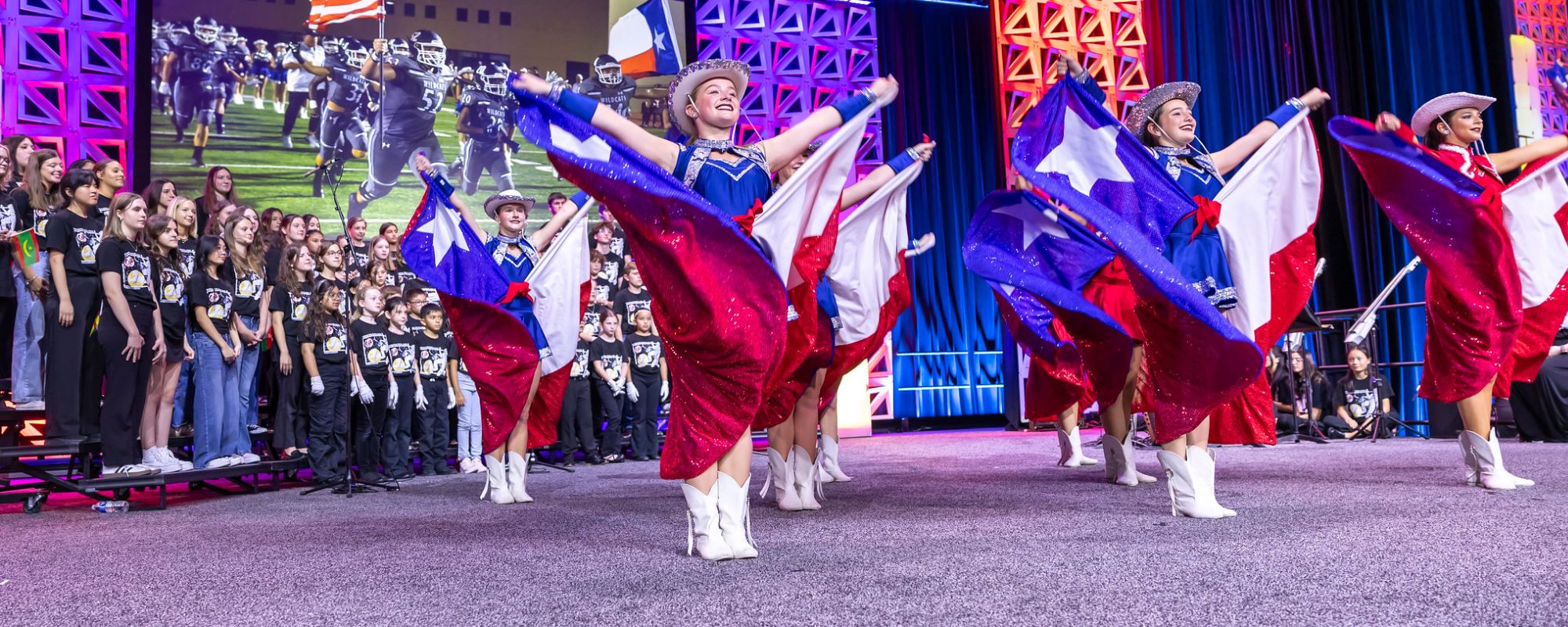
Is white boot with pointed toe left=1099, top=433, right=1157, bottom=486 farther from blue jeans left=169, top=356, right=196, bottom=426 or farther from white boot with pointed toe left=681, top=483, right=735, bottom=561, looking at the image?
blue jeans left=169, top=356, right=196, bottom=426

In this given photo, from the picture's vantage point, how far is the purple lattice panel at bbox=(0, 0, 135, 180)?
25.8 feet

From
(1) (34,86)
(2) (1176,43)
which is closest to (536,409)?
(1) (34,86)

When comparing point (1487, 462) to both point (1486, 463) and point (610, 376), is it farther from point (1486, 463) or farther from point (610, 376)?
point (610, 376)

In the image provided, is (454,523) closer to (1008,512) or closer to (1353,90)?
(1008,512)

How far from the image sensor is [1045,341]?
496 cm

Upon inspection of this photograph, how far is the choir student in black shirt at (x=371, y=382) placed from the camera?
6.20m

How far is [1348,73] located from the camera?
1128 centimetres

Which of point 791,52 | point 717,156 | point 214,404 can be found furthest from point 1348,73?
point 214,404

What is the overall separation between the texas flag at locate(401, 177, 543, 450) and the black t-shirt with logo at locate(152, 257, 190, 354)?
4.50ft

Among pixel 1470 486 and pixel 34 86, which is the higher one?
pixel 34 86

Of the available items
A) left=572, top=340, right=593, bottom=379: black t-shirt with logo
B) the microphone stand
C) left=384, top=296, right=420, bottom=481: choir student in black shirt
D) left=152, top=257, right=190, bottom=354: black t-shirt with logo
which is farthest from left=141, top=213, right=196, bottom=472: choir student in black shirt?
the microphone stand

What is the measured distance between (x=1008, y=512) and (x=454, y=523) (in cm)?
207

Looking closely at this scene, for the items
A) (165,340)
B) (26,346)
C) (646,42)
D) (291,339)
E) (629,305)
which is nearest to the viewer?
(165,340)

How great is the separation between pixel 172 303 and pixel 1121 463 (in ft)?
15.7
